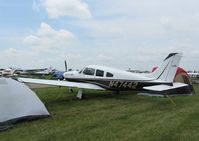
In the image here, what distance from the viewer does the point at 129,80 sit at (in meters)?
15.4

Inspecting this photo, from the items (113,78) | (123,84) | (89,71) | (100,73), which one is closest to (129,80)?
(123,84)

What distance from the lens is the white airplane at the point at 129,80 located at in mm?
14711

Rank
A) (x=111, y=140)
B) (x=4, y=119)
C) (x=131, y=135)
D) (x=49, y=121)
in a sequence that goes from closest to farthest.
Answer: (x=111, y=140)
(x=131, y=135)
(x=4, y=119)
(x=49, y=121)

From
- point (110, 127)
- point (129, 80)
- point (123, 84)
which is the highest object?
point (129, 80)

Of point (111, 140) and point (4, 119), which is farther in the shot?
point (4, 119)

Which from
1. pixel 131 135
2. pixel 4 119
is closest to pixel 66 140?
pixel 131 135

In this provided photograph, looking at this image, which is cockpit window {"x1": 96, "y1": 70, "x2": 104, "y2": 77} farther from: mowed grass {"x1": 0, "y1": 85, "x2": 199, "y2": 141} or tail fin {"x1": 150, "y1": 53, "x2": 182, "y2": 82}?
mowed grass {"x1": 0, "y1": 85, "x2": 199, "y2": 141}

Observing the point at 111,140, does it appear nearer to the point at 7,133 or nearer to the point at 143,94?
the point at 7,133

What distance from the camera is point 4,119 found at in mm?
7832

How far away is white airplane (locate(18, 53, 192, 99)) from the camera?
579 inches

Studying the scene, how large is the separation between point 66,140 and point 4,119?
2.26 m

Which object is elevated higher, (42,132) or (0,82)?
(0,82)

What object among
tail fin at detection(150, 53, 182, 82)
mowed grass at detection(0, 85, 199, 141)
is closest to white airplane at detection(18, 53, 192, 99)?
tail fin at detection(150, 53, 182, 82)

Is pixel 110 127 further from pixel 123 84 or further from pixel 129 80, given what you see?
pixel 123 84
